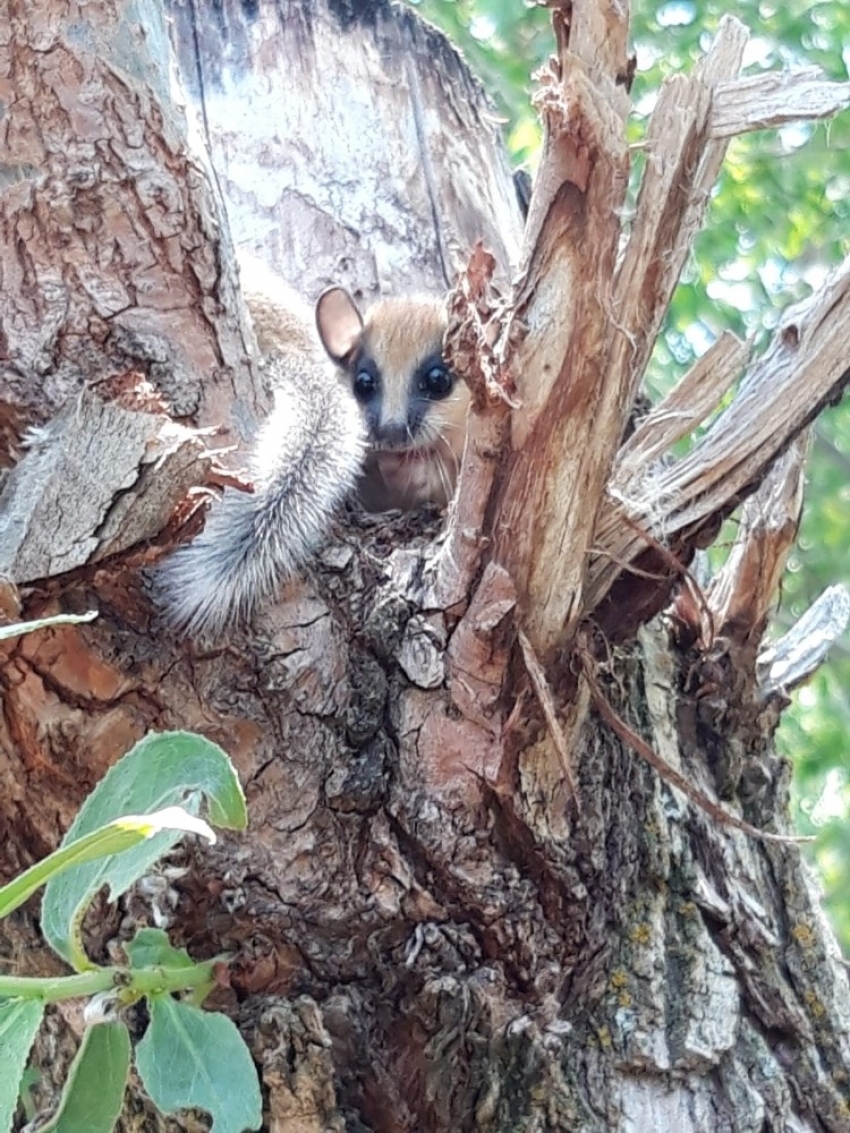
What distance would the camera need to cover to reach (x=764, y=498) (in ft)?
6.09

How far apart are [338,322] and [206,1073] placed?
70.3 inches

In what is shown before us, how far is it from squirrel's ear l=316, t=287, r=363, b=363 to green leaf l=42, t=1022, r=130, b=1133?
169 cm

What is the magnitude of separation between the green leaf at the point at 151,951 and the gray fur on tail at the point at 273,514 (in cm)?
33

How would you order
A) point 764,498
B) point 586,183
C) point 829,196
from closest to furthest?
point 586,183, point 764,498, point 829,196

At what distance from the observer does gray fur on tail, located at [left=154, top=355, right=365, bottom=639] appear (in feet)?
4.82

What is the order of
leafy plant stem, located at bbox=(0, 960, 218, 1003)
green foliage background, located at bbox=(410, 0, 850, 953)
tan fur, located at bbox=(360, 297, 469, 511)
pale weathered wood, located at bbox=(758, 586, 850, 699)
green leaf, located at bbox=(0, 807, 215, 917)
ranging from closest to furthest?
green leaf, located at bbox=(0, 807, 215, 917) < leafy plant stem, located at bbox=(0, 960, 218, 1003) < pale weathered wood, located at bbox=(758, 586, 850, 699) < tan fur, located at bbox=(360, 297, 469, 511) < green foliage background, located at bbox=(410, 0, 850, 953)

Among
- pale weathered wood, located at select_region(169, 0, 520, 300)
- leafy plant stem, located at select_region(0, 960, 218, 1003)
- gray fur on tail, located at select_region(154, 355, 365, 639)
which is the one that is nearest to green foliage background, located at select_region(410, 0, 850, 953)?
pale weathered wood, located at select_region(169, 0, 520, 300)

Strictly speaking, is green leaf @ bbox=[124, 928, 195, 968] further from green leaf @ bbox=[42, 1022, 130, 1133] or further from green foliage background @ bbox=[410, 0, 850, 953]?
green foliage background @ bbox=[410, 0, 850, 953]

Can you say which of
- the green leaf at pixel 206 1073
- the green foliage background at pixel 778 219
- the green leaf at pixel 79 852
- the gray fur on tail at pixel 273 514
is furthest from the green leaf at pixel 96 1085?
the green foliage background at pixel 778 219

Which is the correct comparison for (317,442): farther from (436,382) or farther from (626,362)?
(436,382)

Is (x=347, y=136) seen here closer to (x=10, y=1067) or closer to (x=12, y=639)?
(x=12, y=639)

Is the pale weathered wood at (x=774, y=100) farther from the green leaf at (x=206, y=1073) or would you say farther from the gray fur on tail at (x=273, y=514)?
the green leaf at (x=206, y=1073)

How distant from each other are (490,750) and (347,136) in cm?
151

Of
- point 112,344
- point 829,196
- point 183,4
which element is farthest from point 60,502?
point 829,196
